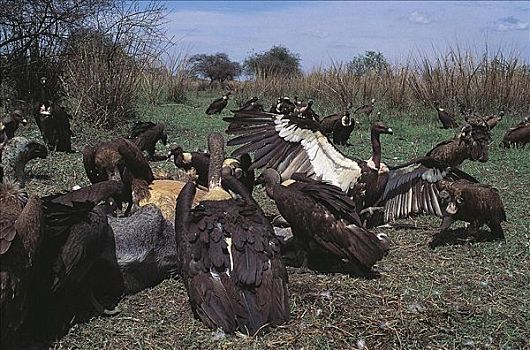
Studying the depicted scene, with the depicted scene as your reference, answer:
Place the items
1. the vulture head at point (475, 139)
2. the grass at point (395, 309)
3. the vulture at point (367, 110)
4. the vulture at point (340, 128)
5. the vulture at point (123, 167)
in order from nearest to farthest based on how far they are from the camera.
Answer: the grass at point (395, 309) → the vulture at point (123, 167) → the vulture head at point (475, 139) → the vulture at point (340, 128) → the vulture at point (367, 110)

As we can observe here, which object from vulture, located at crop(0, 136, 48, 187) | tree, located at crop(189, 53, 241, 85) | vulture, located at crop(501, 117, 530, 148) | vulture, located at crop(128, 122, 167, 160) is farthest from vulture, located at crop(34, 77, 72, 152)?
tree, located at crop(189, 53, 241, 85)

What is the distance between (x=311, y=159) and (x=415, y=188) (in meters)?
1.21

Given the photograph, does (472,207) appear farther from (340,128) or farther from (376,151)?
(340,128)

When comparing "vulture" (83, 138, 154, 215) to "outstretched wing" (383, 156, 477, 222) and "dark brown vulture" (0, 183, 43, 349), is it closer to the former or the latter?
"dark brown vulture" (0, 183, 43, 349)

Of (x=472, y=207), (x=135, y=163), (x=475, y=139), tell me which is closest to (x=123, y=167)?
(x=135, y=163)

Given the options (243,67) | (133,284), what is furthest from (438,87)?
(243,67)

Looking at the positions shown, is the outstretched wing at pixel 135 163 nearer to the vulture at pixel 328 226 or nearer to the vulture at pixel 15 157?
the vulture at pixel 15 157

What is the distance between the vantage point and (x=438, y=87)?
16875 mm

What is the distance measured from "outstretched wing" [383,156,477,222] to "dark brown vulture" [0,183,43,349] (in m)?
3.99

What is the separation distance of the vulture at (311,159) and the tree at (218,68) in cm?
3391

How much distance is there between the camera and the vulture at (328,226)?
183 inches

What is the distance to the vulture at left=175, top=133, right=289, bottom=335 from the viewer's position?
3.72m

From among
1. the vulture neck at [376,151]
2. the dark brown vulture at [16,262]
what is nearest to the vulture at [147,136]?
the vulture neck at [376,151]

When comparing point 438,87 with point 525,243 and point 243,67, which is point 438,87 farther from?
point 243,67
